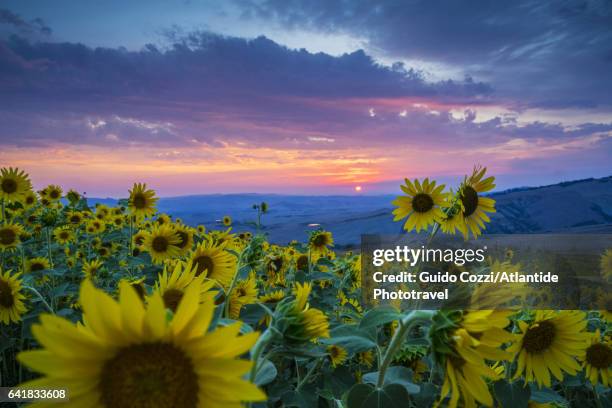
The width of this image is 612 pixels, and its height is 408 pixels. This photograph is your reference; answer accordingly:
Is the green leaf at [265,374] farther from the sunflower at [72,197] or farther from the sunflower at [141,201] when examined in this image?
the sunflower at [72,197]

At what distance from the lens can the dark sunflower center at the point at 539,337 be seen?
186cm

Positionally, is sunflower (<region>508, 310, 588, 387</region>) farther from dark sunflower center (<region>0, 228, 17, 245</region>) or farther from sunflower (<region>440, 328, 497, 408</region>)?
dark sunflower center (<region>0, 228, 17, 245</region>)

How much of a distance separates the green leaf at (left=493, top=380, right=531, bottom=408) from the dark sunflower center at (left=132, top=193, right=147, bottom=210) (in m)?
5.54

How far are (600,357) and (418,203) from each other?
2159 mm

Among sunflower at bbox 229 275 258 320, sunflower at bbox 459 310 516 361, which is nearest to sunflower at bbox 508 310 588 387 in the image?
sunflower at bbox 459 310 516 361

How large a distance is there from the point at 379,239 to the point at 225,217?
840cm

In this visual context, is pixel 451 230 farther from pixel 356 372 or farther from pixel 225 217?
pixel 225 217

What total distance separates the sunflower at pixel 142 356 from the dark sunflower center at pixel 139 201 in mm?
5697

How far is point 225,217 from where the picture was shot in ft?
35.7

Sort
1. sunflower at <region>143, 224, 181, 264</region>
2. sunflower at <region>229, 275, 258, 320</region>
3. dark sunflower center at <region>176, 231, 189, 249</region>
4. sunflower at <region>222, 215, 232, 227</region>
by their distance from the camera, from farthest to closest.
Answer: sunflower at <region>222, 215, 232, 227</region> → dark sunflower center at <region>176, 231, 189, 249</region> → sunflower at <region>143, 224, 181, 264</region> → sunflower at <region>229, 275, 258, 320</region>

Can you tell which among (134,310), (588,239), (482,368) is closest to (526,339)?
(482,368)

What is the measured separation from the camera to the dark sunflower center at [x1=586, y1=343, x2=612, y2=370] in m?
2.48

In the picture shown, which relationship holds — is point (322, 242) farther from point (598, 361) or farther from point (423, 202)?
point (598, 361)

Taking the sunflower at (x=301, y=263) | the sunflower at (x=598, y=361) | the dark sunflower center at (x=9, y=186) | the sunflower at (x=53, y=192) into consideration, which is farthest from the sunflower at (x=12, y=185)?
the sunflower at (x=598, y=361)
